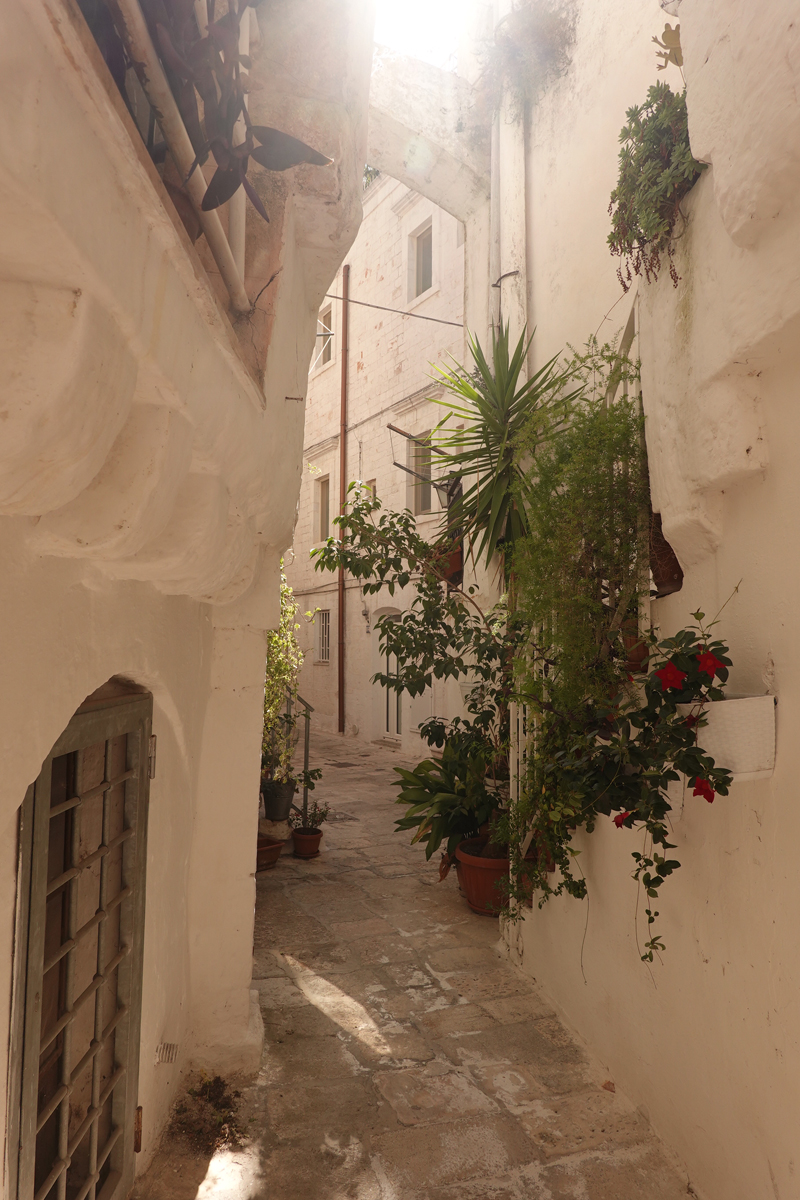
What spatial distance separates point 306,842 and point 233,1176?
125 inches

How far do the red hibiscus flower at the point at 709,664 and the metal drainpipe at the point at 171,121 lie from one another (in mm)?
1424

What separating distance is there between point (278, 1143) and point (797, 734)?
2077 mm

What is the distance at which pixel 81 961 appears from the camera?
6.12 ft

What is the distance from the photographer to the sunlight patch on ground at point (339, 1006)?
126 inches

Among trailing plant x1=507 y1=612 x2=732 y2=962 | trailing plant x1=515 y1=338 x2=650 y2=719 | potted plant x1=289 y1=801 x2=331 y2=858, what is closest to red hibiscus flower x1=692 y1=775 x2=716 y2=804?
trailing plant x1=507 y1=612 x2=732 y2=962

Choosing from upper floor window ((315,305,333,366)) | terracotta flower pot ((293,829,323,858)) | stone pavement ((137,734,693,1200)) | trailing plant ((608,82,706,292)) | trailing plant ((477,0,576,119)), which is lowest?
stone pavement ((137,734,693,1200))

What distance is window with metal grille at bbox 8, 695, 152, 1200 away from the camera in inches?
57.1

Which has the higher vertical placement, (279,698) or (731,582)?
(731,582)

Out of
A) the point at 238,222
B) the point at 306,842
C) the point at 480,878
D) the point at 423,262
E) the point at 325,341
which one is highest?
the point at 423,262

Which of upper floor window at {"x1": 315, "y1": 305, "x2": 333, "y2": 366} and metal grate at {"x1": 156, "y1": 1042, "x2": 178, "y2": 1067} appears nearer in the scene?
metal grate at {"x1": 156, "y1": 1042, "x2": 178, "y2": 1067}

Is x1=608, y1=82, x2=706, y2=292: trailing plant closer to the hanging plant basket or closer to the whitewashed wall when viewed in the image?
the whitewashed wall

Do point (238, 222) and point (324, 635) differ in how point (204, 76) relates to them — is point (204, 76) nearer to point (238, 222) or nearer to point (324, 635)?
point (238, 222)

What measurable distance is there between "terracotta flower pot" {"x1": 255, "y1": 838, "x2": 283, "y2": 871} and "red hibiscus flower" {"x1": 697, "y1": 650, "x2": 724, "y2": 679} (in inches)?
154

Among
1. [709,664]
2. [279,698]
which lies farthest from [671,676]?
[279,698]
